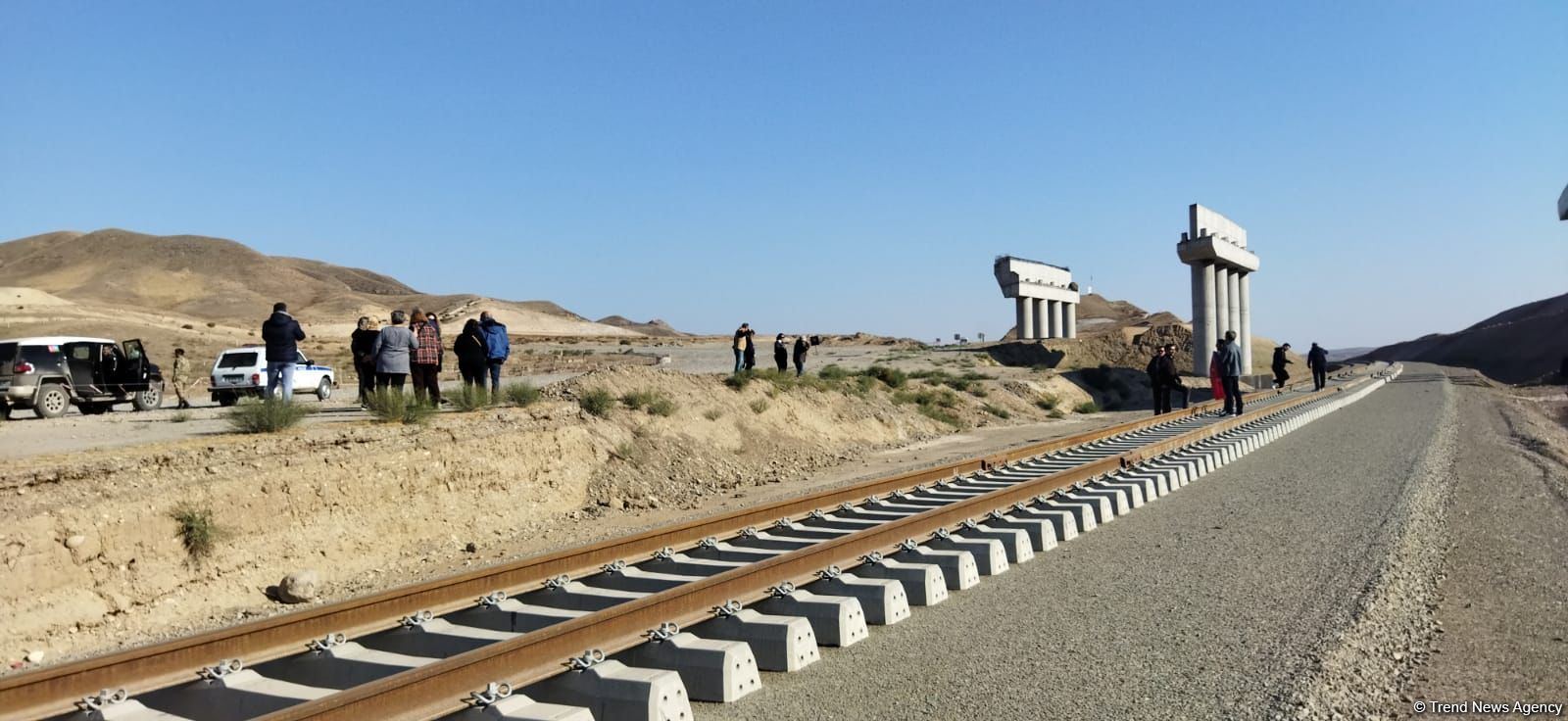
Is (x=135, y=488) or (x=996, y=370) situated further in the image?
(x=996, y=370)

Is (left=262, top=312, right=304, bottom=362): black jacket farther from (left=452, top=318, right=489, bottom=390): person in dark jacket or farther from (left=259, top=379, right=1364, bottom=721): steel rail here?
(left=259, top=379, right=1364, bottom=721): steel rail

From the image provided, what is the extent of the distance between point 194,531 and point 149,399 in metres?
16.0

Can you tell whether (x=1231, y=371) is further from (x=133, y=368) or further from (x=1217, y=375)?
(x=133, y=368)

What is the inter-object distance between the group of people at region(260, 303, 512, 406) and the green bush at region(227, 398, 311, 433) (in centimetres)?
132

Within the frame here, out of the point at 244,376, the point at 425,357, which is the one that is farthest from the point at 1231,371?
the point at 244,376

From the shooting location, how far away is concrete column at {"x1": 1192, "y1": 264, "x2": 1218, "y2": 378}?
54.5m

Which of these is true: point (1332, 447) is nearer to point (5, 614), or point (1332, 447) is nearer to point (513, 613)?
point (513, 613)

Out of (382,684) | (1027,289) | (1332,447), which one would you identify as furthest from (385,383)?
(1027,289)

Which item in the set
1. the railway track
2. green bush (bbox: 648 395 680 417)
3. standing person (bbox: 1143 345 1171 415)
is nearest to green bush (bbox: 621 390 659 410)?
green bush (bbox: 648 395 680 417)

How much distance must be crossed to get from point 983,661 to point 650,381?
15572mm

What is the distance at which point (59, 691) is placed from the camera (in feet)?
16.5

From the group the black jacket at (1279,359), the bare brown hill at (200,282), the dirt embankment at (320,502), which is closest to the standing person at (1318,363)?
the black jacket at (1279,359)

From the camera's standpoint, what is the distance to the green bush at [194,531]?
9.73 meters

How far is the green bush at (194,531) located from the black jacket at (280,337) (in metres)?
7.43
